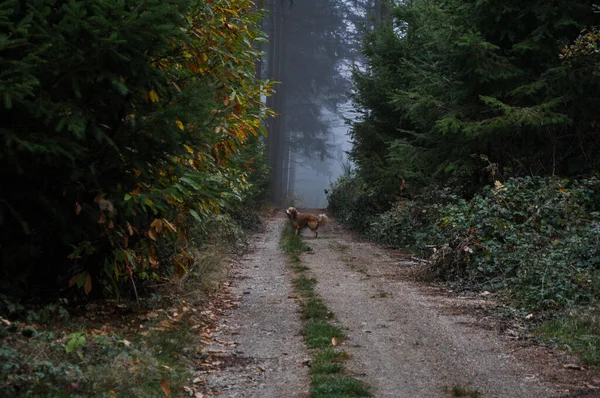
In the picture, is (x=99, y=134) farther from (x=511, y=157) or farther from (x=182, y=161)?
(x=511, y=157)

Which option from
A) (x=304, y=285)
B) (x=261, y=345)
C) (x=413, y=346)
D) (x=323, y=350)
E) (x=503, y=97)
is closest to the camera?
(x=323, y=350)

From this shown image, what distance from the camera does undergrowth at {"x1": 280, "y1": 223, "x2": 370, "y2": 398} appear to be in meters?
5.73

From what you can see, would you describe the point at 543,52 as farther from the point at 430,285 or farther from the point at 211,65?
the point at 211,65

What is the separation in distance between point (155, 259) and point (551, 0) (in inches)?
422

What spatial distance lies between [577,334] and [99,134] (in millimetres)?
5751

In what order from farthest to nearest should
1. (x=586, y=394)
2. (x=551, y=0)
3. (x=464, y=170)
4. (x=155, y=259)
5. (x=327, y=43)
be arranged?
(x=327, y=43) < (x=464, y=170) < (x=551, y=0) < (x=155, y=259) < (x=586, y=394)

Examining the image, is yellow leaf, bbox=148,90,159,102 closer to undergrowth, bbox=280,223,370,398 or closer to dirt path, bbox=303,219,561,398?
undergrowth, bbox=280,223,370,398

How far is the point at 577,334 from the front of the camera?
25.1ft

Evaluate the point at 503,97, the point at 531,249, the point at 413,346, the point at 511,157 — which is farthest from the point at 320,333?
the point at 503,97

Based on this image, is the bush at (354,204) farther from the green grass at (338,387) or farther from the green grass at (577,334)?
the green grass at (338,387)

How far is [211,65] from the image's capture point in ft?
28.9

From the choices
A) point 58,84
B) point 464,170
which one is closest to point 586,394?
point 58,84

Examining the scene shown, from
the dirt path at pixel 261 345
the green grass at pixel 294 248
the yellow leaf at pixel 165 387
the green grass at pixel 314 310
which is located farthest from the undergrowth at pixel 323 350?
the green grass at pixel 294 248

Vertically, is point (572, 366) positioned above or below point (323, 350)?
above
